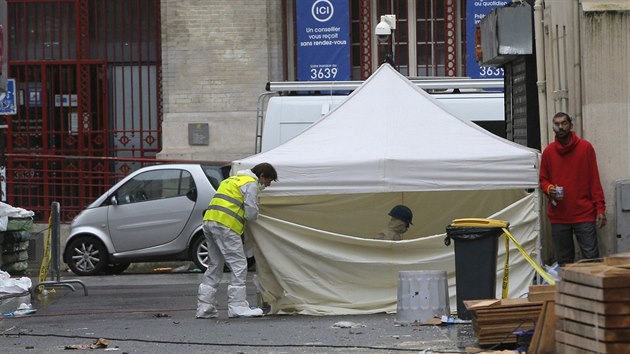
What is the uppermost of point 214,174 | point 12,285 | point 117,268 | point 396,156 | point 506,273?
point 396,156

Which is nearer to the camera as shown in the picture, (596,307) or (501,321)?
(596,307)

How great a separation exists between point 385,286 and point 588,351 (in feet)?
16.5

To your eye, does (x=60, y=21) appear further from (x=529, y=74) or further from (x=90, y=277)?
(x=529, y=74)

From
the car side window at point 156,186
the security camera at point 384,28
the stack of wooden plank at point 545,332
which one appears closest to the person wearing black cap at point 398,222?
the stack of wooden plank at point 545,332

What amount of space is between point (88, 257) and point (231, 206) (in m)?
7.67

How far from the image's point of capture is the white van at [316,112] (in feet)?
62.8

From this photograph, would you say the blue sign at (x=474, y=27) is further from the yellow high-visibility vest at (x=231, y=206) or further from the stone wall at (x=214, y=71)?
the yellow high-visibility vest at (x=231, y=206)

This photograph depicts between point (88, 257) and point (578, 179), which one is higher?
point (578, 179)

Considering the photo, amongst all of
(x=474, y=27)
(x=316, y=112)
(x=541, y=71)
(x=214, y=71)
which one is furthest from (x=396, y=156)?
(x=214, y=71)

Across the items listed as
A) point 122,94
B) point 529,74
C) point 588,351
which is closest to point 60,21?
point 122,94

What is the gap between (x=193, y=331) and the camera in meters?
12.1

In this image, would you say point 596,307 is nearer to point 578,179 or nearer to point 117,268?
point 578,179

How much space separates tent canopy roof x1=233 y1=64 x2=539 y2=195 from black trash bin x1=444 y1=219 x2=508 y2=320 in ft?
3.83

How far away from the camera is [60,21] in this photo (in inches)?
997
